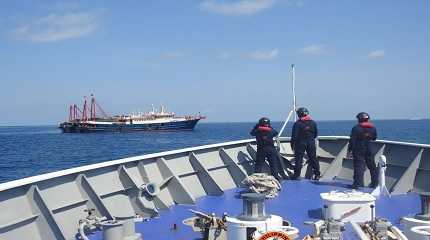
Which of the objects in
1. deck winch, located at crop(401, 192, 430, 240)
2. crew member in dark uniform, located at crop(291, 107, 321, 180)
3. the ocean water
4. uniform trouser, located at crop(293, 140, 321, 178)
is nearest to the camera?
deck winch, located at crop(401, 192, 430, 240)

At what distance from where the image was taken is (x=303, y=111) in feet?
Result: 34.7

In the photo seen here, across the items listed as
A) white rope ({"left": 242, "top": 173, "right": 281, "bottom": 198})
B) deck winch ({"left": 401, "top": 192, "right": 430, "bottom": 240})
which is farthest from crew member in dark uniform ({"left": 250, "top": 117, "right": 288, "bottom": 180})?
deck winch ({"left": 401, "top": 192, "right": 430, "bottom": 240})

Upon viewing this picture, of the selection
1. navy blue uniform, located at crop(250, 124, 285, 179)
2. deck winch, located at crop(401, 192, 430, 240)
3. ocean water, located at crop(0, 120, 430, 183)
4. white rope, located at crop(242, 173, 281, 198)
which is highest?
navy blue uniform, located at crop(250, 124, 285, 179)

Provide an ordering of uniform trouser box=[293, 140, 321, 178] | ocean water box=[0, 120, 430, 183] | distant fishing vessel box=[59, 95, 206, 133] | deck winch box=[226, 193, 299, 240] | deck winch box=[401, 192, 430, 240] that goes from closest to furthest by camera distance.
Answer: deck winch box=[401, 192, 430, 240] < deck winch box=[226, 193, 299, 240] < uniform trouser box=[293, 140, 321, 178] < ocean water box=[0, 120, 430, 183] < distant fishing vessel box=[59, 95, 206, 133]

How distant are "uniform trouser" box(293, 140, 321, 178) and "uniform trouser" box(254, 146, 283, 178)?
19.5 inches

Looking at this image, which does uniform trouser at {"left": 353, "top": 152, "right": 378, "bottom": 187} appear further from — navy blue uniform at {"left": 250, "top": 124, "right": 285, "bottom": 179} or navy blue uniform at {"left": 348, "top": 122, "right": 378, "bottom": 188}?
navy blue uniform at {"left": 250, "top": 124, "right": 285, "bottom": 179}

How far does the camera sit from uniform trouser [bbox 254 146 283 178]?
10453mm

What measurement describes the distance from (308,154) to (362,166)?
1.35 metres

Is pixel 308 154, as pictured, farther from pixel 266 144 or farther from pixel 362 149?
pixel 362 149

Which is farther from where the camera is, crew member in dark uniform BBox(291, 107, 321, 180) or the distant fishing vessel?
the distant fishing vessel

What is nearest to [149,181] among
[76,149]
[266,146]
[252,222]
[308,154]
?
[266,146]

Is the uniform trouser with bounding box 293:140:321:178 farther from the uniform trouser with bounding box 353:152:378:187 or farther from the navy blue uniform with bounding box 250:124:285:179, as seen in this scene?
the uniform trouser with bounding box 353:152:378:187

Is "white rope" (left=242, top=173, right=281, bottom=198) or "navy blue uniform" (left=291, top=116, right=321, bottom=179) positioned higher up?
"navy blue uniform" (left=291, top=116, right=321, bottom=179)

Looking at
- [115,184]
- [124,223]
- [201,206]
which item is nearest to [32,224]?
[124,223]
